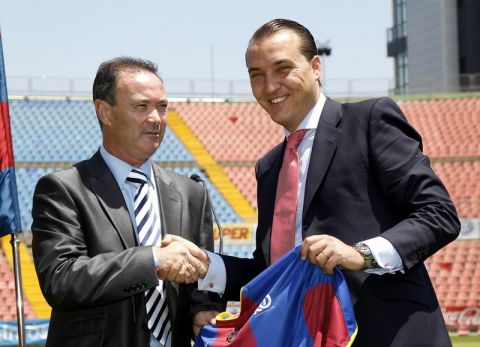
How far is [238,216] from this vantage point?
21.6m

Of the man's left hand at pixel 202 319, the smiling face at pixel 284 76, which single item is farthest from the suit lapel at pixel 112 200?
the smiling face at pixel 284 76

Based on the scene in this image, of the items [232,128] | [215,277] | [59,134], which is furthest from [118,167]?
[232,128]

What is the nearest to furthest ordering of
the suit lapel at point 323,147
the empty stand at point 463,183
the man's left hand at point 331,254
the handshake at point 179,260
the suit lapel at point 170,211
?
the man's left hand at point 331,254
the suit lapel at point 323,147
the handshake at point 179,260
the suit lapel at point 170,211
the empty stand at point 463,183

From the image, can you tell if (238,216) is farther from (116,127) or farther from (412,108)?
(116,127)

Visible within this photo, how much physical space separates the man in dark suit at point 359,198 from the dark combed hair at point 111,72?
56 cm

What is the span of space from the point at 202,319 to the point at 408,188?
1109 mm

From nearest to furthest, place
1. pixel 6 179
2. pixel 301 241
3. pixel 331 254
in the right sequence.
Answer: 1. pixel 331 254
2. pixel 301 241
3. pixel 6 179

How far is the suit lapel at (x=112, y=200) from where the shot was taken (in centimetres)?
350

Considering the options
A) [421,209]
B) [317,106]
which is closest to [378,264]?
[421,209]

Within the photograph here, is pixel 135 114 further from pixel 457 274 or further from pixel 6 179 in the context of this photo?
pixel 457 274

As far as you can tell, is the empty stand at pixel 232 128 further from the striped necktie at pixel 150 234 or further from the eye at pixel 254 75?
the eye at pixel 254 75

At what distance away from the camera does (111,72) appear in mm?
3668

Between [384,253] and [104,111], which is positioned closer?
[384,253]

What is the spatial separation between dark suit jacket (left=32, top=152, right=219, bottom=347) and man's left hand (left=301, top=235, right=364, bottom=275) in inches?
27.7
